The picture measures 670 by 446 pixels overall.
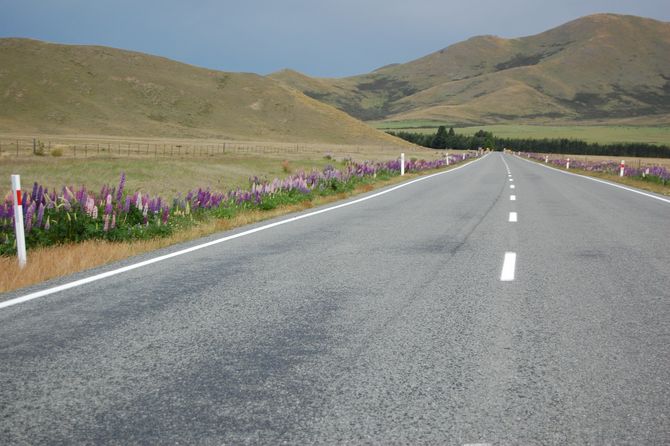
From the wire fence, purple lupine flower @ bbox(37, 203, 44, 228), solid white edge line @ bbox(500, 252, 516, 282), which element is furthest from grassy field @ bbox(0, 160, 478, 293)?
the wire fence

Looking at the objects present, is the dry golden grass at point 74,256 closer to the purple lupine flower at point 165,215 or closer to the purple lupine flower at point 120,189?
the purple lupine flower at point 165,215

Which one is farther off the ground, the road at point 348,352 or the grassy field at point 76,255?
the road at point 348,352

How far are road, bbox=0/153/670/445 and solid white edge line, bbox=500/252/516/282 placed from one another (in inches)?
2.0

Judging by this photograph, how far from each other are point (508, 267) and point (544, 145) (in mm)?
177230

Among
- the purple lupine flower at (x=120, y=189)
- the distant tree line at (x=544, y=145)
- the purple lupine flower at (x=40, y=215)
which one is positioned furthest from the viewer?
the distant tree line at (x=544, y=145)

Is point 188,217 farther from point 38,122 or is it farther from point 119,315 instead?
point 38,122

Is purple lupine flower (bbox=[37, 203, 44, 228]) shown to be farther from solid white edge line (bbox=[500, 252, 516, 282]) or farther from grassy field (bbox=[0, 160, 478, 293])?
solid white edge line (bbox=[500, 252, 516, 282])

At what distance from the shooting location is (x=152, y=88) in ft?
502

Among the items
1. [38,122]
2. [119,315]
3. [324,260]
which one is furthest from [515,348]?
[38,122]

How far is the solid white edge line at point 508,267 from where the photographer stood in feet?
22.4

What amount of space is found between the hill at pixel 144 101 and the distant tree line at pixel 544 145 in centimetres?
3185

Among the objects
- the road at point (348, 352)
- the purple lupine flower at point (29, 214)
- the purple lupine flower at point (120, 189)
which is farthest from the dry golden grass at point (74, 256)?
the purple lupine flower at point (120, 189)

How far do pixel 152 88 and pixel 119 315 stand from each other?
15819cm

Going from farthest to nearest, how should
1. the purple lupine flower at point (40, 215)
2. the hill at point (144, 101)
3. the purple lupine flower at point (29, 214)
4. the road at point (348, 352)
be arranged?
1. the hill at point (144, 101)
2. the purple lupine flower at point (40, 215)
3. the purple lupine flower at point (29, 214)
4. the road at point (348, 352)
